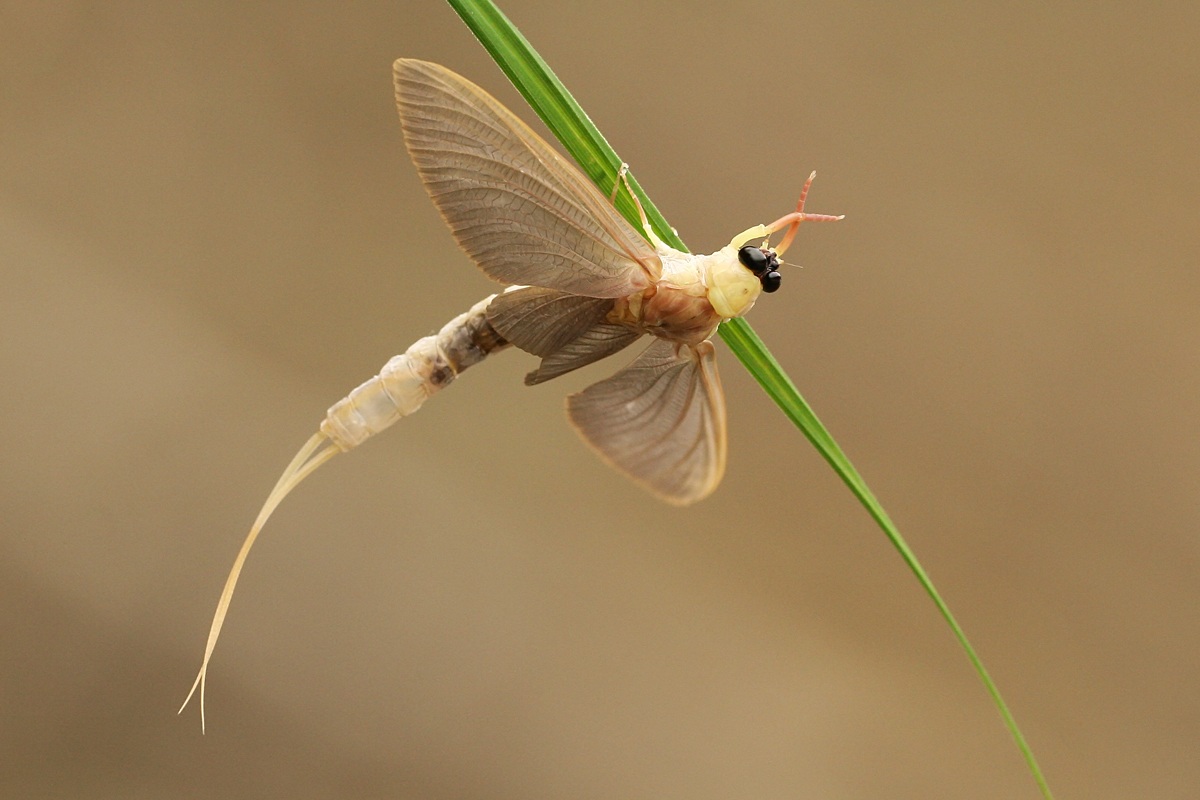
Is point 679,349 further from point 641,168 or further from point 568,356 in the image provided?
point 641,168

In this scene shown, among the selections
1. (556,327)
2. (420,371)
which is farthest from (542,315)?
(420,371)

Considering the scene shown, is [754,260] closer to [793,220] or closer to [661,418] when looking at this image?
[793,220]

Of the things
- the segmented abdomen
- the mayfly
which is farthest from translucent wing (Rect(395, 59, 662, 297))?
the segmented abdomen

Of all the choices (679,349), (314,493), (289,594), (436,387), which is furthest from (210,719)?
(679,349)

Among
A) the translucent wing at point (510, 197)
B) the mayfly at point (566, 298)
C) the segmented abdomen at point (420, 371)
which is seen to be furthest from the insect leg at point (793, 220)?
the segmented abdomen at point (420, 371)

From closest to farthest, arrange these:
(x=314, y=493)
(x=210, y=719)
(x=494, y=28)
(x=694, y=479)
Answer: (x=494, y=28) < (x=694, y=479) < (x=210, y=719) < (x=314, y=493)

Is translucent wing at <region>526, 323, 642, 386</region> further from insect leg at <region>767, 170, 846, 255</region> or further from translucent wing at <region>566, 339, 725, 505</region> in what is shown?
insect leg at <region>767, 170, 846, 255</region>
